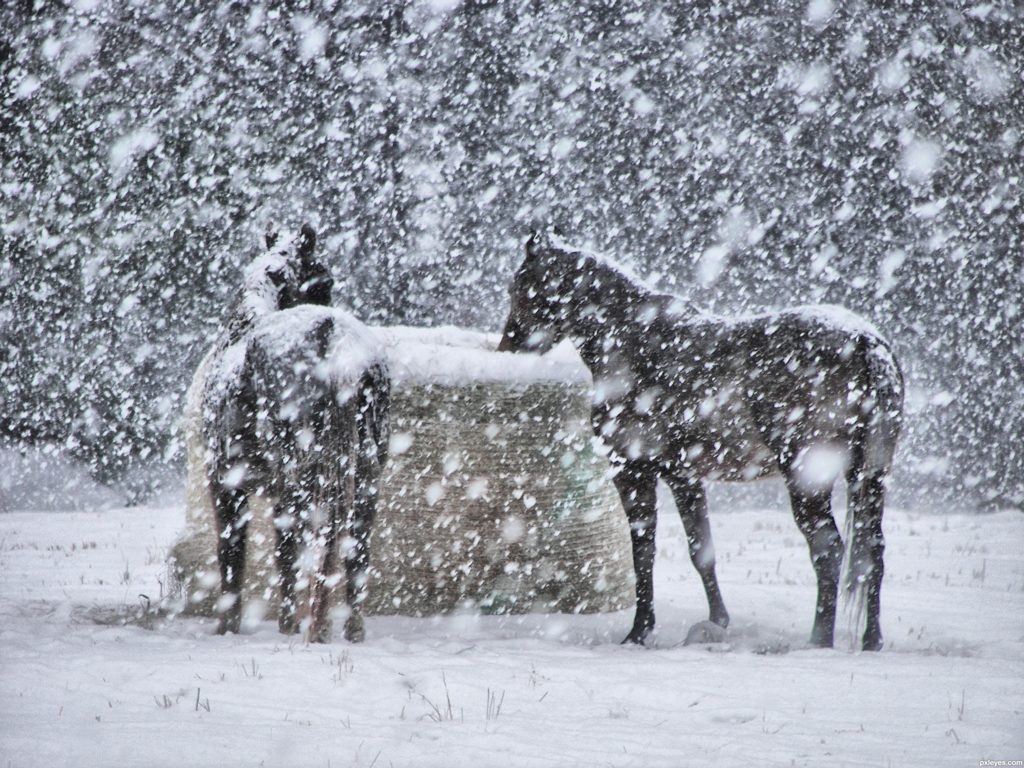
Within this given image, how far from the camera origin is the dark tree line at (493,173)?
39.7 feet

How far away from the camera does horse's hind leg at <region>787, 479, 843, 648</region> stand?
4992mm

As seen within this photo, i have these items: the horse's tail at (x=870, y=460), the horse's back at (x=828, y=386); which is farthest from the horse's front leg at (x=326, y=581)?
the horse's tail at (x=870, y=460)

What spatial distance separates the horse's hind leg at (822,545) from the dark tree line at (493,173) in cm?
735

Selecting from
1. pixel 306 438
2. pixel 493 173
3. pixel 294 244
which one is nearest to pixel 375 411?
pixel 306 438

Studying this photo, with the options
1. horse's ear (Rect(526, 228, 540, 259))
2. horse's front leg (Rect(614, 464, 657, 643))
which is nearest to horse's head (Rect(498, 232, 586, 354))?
horse's ear (Rect(526, 228, 540, 259))

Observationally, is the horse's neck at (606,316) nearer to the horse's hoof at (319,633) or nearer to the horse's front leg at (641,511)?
the horse's front leg at (641,511)

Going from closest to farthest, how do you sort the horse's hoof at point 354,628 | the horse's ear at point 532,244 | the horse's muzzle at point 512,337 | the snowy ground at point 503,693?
the snowy ground at point 503,693, the horse's hoof at point 354,628, the horse's ear at point 532,244, the horse's muzzle at point 512,337

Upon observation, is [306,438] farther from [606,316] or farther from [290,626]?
[606,316]

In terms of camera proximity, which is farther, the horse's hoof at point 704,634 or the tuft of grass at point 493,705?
the horse's hoof at point 704,634

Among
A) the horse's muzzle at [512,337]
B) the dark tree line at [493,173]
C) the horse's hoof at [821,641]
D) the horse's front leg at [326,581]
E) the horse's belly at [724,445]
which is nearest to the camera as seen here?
the horse's front leg at [326,581]

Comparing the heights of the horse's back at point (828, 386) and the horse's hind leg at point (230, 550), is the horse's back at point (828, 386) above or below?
above

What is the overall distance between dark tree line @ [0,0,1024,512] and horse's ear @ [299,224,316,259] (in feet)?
20.9

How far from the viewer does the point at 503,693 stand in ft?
11.4

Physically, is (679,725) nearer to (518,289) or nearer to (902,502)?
(518,289)
